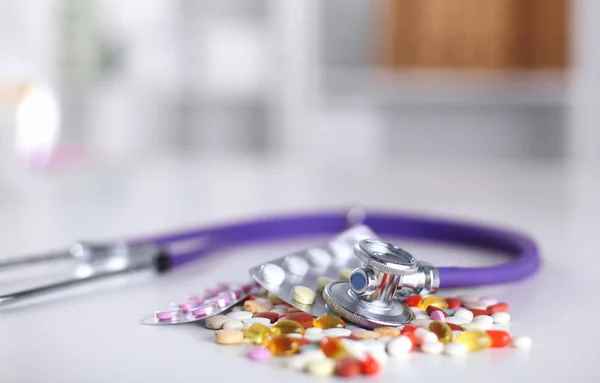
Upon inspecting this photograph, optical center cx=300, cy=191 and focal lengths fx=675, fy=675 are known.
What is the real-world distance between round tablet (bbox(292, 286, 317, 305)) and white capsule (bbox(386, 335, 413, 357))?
86mm

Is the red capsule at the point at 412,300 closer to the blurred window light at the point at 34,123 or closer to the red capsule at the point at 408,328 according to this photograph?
the red capsule at the point at 408,328

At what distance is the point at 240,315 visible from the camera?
0.47m

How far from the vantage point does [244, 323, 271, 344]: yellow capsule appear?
1.40ft

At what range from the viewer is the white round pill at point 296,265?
0.53 meters

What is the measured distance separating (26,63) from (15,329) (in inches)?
34.1

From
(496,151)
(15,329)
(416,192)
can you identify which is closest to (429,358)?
(15,329)

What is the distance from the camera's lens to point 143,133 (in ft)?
12.1

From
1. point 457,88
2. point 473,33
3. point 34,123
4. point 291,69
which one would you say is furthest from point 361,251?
point 473,33

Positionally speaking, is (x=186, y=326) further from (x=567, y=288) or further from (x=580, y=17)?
(x=580, y=17)

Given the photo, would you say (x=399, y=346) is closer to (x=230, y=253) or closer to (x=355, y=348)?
(x=355, y=348)

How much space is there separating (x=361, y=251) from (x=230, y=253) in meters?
0.32

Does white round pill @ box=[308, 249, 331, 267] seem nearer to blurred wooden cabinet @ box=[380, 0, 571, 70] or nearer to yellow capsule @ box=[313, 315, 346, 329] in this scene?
yellow capsule @ box=[313, 315, 346, 329]

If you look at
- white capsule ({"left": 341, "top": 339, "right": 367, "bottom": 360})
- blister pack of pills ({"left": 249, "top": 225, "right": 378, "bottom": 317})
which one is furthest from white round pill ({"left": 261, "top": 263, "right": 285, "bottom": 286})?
white capsule ({"left": 341, "top": 339, "right": 367, "bottom": 360})

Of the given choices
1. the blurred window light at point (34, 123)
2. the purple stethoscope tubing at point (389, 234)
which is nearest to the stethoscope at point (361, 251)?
the purple stethoscope tubing at point (389, 234)
